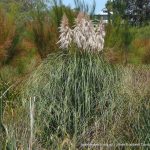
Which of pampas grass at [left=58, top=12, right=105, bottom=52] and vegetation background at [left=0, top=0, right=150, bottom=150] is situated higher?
pampas grass at [left=58, top=12, right=105, bottom=52]


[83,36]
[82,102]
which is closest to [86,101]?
[82,102]

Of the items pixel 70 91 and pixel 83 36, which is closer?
pixel 70 91

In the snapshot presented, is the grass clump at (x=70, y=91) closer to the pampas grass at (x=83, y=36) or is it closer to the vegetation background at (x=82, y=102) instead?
the vegetation background at (x=82, y=102)

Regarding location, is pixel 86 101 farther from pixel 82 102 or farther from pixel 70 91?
pixel 70 91

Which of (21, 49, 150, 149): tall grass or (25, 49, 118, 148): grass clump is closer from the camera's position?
(21, 49, 150, 149): tall grass

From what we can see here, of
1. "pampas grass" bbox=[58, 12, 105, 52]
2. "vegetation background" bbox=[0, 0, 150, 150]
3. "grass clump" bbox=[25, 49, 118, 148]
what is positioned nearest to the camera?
"vegetation background" bbox=[0, 0, 150, 150]

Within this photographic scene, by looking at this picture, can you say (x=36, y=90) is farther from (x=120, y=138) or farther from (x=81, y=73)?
(x=120, y=138)

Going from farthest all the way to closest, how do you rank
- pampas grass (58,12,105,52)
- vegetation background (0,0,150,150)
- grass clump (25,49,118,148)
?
pampas grass (58,12,105,52)
grass clump (25,49,118,148)
vegetation background (0,0,150,150)

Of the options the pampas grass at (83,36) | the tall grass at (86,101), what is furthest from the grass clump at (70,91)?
the pampas grass at (83,36)

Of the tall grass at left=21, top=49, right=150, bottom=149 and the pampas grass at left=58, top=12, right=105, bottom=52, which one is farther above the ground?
the pampas grass at left=58, top=12, right=105, bottom=52

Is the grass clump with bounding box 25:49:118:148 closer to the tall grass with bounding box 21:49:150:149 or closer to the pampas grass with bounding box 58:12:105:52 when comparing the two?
the tall grass with bounding box 21:49:150:149

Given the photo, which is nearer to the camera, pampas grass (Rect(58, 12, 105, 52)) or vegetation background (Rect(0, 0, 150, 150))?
vegetation background (Rect(0, 0, 150, 150))

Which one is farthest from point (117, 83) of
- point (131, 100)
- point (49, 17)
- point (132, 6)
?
point (132, 6)

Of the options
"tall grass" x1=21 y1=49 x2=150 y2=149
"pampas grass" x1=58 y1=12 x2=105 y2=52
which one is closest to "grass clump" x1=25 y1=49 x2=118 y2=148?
"tall grass" x1=21 y1=49 x2=150 y2=149
